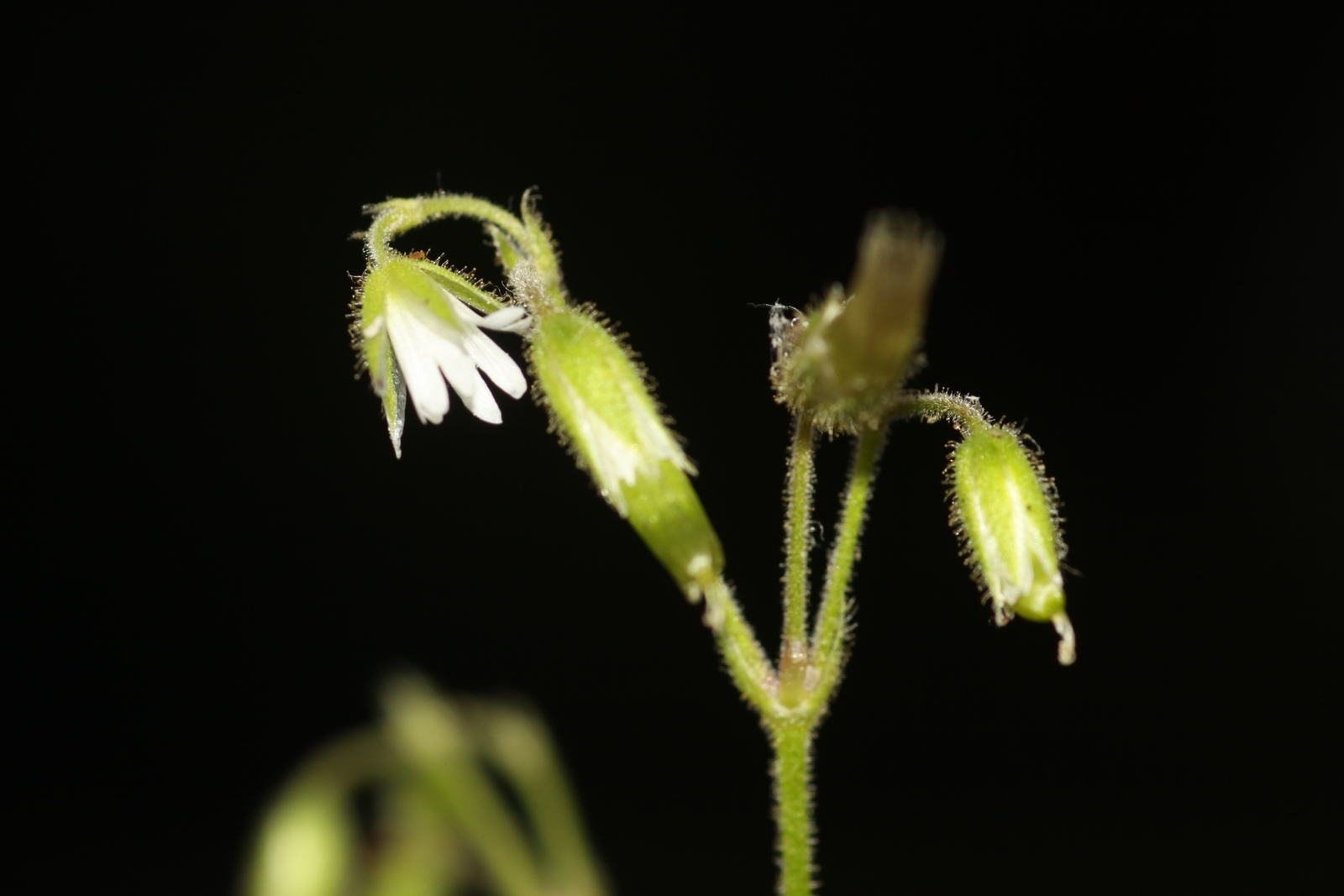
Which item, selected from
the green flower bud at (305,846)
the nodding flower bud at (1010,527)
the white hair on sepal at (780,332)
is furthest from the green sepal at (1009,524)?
the green flower bud at (305,846)

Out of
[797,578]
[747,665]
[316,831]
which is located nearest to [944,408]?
[797,578]

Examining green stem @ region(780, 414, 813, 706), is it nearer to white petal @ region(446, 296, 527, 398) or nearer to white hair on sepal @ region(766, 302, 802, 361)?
white hair on sepal @ region(766, 302, 802, 361)

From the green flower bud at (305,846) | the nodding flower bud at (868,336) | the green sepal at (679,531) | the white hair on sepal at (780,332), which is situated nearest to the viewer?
the nodding flower bud at (868,336)

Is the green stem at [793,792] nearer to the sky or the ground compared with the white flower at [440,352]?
nearer to the ground

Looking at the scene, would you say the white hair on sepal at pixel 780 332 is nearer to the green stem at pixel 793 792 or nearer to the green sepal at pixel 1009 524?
the green sepal at pixel 1009 524

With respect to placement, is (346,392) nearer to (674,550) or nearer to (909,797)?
(909,797)

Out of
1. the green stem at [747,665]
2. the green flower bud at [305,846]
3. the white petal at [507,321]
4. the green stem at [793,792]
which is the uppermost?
the white petal at [507,321]

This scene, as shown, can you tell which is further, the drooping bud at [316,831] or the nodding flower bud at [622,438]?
the drooping bud at [316,831]

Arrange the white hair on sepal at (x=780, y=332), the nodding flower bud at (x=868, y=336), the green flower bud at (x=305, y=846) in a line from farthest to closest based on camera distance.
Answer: the green flower bud at (x=305, y=846) → the white hair on sepal at (x=780, y=332) → the nodding flower bud at (x=868, y=336)

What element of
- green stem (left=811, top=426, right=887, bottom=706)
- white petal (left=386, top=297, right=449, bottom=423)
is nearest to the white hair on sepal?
green stem (left=811, top=426, right=887, bottom=706)
